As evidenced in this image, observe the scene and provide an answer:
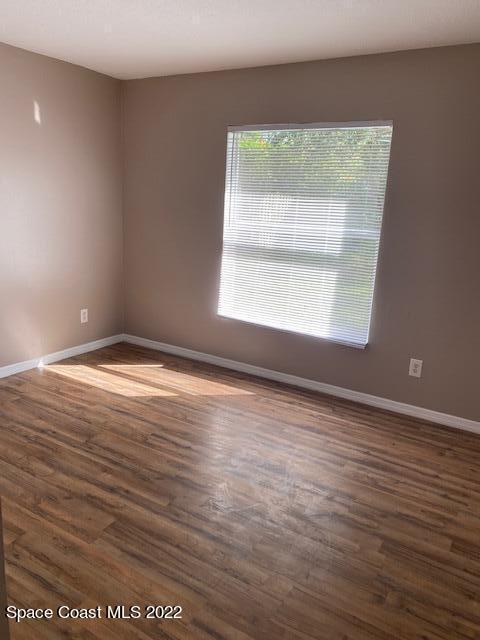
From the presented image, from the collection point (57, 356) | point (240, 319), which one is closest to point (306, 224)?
point (240, 319)

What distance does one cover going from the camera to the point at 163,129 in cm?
388

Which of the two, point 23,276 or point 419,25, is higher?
point 419,25

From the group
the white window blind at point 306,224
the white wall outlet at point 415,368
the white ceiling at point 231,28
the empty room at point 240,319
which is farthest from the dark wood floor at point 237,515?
the white ceiling at point 231,28

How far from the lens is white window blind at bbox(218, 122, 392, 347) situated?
3109mm

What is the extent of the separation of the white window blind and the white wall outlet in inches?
14.3

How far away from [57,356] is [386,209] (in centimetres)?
286

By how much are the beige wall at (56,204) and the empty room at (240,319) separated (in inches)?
0.7

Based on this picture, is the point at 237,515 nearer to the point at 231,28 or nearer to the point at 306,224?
the point at 306,224

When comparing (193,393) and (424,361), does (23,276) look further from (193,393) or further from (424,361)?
(424,361)

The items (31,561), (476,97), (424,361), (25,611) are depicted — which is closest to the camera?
(25,611)

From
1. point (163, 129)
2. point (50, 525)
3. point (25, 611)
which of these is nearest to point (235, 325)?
point (163, 129)

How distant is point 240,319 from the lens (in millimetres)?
3797

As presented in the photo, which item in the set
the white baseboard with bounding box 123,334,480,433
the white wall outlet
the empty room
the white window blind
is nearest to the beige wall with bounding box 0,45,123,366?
the empty room

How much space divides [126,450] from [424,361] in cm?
200
